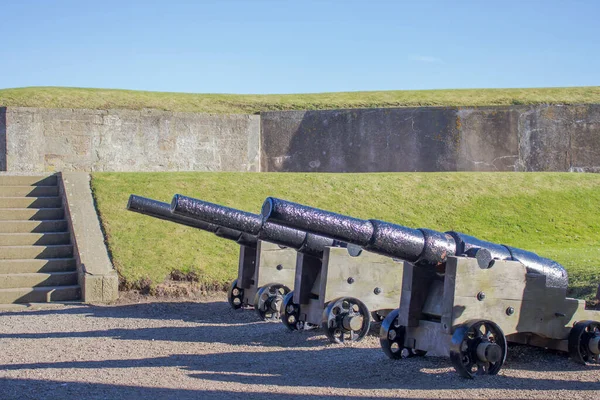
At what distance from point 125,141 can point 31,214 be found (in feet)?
18.8

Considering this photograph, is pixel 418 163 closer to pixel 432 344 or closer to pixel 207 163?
pixel 207 163

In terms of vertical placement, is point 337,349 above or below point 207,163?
below

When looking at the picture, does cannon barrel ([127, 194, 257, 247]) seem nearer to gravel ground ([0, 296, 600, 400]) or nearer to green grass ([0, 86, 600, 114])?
gravel ground ([0, 296, 600, 400])

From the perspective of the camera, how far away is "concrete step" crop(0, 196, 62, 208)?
13750mm

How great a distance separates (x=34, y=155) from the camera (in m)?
18.2

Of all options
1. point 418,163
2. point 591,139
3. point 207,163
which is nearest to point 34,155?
point 207,163

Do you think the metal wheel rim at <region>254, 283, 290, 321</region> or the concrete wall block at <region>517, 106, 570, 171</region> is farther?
the concrete wall block at <region>517, 106, 570, 171</region>

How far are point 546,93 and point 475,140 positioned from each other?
267 centimetres

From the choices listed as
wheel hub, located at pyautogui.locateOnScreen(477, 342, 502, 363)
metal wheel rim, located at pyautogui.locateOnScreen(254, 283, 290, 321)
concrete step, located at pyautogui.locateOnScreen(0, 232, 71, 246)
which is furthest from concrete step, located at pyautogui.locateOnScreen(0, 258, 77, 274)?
wheel hub, located at pyautogui.locateOnScreen(477, 342, 502, 363)

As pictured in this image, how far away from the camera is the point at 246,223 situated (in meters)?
8.32

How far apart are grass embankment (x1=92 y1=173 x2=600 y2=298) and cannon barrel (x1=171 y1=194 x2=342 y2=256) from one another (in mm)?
3819

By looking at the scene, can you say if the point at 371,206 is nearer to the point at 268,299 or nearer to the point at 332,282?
the point at 268,299

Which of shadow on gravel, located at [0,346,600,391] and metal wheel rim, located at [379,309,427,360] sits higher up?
metal wheel rim, located at [379,309,427,360]

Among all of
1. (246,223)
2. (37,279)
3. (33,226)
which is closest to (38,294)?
(37,279)
